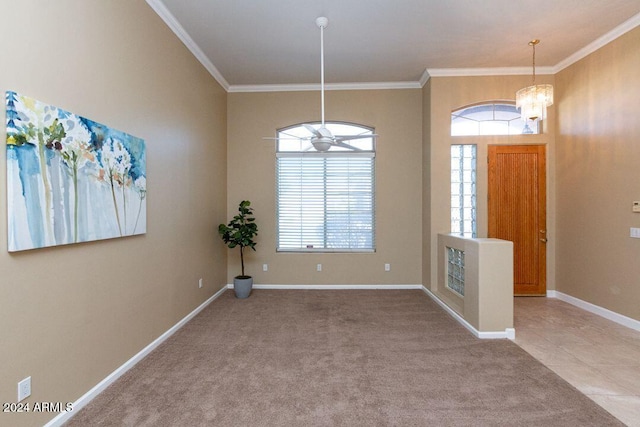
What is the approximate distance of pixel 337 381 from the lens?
7.86 ft

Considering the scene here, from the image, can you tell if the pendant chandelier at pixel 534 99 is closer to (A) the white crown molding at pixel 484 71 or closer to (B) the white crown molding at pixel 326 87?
(A) the white crown molding at pixel 484 71

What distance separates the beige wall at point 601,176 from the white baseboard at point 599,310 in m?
0.06

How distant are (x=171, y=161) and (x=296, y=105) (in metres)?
2.62

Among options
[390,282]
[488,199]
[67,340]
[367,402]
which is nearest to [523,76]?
[488,199]

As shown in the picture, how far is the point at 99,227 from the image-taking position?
219 cm

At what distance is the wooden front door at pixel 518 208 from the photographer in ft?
15.3

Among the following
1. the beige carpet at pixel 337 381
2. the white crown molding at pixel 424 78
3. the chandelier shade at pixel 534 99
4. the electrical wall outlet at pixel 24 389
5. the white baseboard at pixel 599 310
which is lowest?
the beige carpet at pixel 337 381

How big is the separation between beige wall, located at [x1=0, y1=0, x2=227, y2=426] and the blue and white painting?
63mm

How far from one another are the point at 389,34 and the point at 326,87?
5.41 feet

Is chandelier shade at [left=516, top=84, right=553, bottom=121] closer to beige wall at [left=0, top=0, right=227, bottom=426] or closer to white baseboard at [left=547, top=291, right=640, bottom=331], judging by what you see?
white baseboard at [left=547, top=291, right=640, bottom=331]

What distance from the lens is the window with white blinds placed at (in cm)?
522

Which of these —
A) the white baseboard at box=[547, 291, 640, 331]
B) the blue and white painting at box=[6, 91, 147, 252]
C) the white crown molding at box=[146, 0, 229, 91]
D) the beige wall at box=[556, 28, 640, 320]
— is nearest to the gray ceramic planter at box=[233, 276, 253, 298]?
the blue and white painting at box=[6, 91, 147, 252]

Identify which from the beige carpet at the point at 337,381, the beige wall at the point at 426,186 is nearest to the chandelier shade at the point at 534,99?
the beige wall at the point at 426,186

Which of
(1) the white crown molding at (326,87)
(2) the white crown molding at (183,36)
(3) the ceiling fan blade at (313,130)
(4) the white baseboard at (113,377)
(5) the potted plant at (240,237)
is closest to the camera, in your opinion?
(4) the white baseboard at (113,377)
